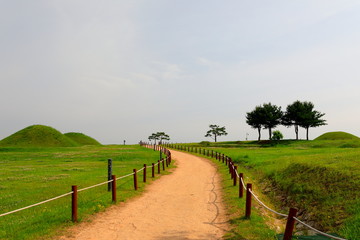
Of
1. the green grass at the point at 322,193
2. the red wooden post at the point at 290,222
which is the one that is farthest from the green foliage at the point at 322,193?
the red wooden post at the point at 290,222

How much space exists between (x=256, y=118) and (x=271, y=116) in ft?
17.2

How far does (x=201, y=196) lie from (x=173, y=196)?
5.13 ft

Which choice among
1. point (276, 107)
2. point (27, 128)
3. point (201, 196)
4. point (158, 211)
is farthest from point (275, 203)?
point (27, 128)

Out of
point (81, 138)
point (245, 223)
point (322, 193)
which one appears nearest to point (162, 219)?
point (245, 223)

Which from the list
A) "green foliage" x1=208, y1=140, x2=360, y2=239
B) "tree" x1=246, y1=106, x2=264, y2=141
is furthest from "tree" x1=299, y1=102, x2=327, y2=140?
"green foliage" x1=208, y1=140, x2=360, y2=239

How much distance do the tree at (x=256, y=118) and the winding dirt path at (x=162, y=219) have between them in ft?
268

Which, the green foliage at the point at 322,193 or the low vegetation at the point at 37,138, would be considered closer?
the green foliage at the point at 322,193

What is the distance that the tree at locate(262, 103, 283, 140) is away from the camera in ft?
302

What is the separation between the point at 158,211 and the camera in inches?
459

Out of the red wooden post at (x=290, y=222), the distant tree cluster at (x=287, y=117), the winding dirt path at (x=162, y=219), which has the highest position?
the distant tree cluster at (x=287, y=117)

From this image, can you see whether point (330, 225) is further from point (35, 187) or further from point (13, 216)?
point (35, 187)

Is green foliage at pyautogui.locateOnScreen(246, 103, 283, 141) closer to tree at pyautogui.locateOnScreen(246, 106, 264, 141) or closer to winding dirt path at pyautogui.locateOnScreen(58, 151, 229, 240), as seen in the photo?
tree at pyautogui.locateOnScreen(246, 106, 264, 141)

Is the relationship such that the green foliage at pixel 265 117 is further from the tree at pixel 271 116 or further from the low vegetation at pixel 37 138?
the low vegetation at pixel 37 138

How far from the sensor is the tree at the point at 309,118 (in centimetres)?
8875
